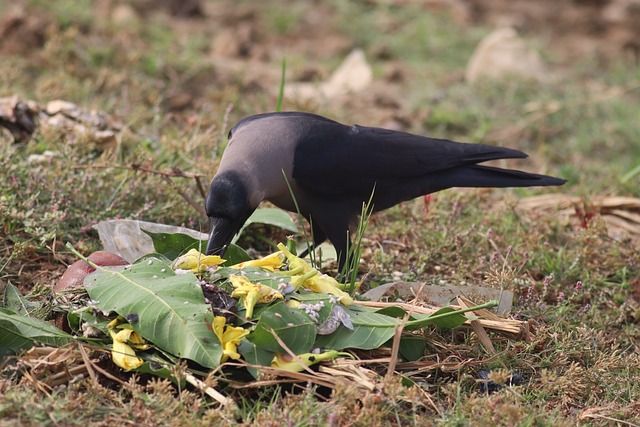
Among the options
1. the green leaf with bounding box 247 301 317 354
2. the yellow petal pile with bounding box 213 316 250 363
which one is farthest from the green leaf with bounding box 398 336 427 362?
the yellow petal pile with bounding box 213 316 250 363

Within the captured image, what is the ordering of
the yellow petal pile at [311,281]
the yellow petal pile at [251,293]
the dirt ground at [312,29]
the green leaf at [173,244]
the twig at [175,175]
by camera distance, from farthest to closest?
the dirt ground at [312,29] < the twig at [175,175] < the green leaf at [173,244] < the yellow petal pile at [311,281] < the yellow petal pile at [251,293]

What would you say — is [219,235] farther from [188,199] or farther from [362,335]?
[362,335]

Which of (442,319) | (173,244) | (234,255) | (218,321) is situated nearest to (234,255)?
(234,255)

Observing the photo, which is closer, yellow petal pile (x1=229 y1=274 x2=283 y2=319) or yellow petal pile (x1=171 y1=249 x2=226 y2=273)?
yellow petal pile (x1=229 y1=274 x2=283 y2=319)

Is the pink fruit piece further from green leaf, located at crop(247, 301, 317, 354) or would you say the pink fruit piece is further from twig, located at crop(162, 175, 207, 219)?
twig, located at crop(162, 175, 207, 219)

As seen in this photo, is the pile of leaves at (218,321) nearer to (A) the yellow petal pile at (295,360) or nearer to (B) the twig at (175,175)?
(A) the yellow petal pile at (295,360)

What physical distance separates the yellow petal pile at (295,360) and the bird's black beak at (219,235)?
79 centimetres

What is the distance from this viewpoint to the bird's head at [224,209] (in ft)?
11.7

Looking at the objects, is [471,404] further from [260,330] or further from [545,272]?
[545,272]

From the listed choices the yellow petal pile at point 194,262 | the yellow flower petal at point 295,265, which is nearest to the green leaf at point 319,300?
the yellow flower petal at point 295,265

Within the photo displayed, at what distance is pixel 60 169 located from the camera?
4.22m

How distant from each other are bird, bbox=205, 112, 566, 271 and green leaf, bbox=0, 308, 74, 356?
1.07 m

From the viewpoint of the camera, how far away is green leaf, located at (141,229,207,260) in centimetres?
347

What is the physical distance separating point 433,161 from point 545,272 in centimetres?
76
